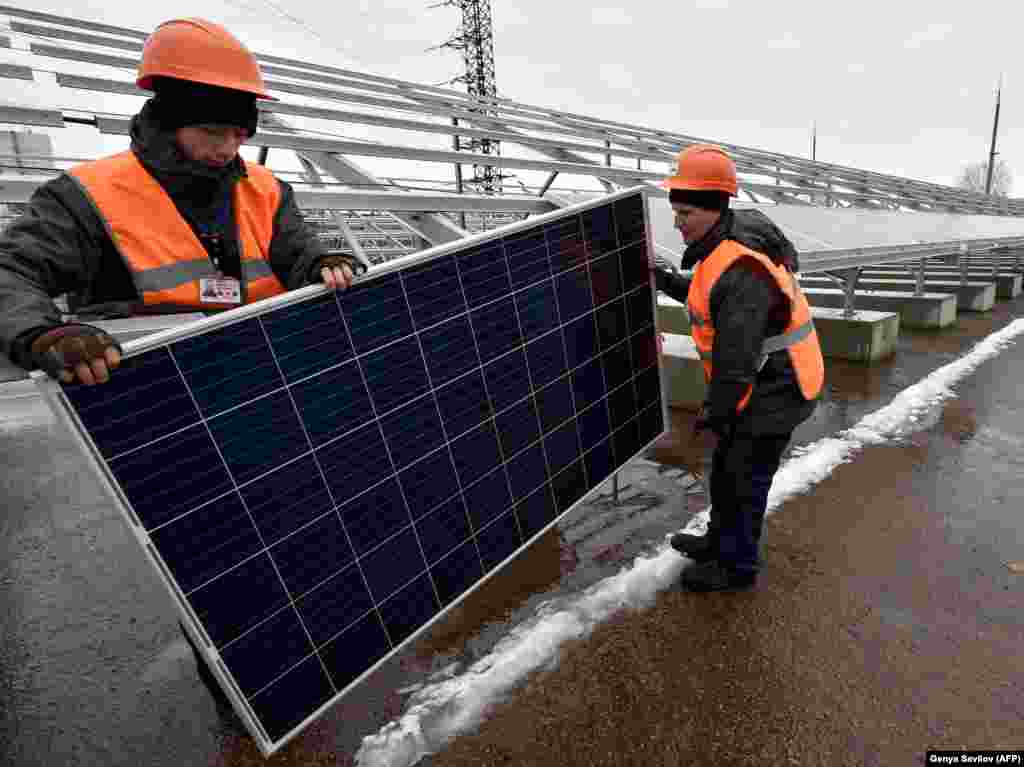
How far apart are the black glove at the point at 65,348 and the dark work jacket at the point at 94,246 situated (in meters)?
0.03

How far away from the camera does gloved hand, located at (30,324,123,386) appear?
129 cm

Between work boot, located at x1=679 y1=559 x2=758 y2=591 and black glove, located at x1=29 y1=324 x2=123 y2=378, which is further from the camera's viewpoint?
work boot, located at x1=679 y1=559 x2=758 y2=591

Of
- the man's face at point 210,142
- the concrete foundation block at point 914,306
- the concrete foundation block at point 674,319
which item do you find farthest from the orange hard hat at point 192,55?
the concrete foundation block at point 914,306

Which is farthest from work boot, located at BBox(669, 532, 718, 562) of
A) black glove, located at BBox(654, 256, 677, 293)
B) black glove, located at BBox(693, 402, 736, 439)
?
black glove, located at BBox(654, 256, 677, 293)

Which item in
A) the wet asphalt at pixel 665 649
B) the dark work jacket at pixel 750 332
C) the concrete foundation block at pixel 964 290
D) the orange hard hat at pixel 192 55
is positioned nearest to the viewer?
the orange hard hat at pixel 192 55

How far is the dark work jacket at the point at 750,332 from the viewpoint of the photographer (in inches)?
100

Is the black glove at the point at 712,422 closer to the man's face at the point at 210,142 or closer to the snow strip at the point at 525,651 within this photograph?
the snow strip at the point at 525,651

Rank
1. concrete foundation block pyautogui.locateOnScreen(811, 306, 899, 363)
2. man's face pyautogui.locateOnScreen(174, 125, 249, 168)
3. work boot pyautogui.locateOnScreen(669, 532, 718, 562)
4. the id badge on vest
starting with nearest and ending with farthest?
man's face pyautogui.locateOnScreen(174, 125, 249, 168) < the id badge on vest < work boot pyautogui.locateOnScreen(669, 532, 718, 562) < concrete foundation block pyautogui.locateOnScreen(811, 306, 899, 363)

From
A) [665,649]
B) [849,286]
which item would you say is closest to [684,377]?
[849,286]

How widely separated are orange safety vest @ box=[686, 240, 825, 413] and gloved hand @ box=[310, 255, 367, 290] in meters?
1.62

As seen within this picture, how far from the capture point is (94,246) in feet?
5.35

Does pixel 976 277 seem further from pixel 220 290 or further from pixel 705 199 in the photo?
pixel 220 290

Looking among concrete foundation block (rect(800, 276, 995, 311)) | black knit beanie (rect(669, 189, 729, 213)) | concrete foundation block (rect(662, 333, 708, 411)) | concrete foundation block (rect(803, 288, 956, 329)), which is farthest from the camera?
concrete foundation block (rect(800, 276, 995, 311))

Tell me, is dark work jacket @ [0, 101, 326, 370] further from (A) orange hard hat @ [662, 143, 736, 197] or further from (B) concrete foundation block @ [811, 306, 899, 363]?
(B) concrete foundation block @ [811, 306, 899, 363]
